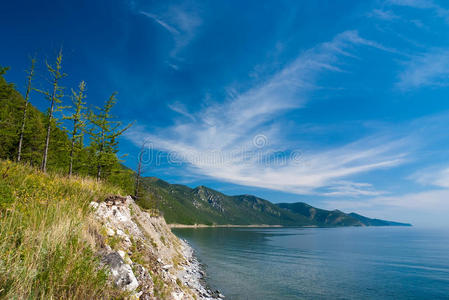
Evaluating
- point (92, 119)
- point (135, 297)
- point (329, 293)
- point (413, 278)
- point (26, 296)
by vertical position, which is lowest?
point (413, 278)

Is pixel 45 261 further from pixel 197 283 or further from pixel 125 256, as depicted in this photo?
pixel 197 283

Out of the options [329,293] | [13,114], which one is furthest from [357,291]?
[13,114]

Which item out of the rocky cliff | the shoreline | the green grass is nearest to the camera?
the green grass

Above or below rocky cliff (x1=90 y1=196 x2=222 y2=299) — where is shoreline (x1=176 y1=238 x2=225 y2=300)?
below

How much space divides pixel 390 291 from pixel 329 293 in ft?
38.2

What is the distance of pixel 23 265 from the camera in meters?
4.35

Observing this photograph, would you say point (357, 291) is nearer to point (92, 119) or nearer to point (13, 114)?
point (92, 119)

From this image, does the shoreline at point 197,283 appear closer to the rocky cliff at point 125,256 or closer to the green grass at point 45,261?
the rocky cliff at point 125,256

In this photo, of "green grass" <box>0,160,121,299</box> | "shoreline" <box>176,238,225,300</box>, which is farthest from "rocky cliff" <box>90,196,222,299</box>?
"shoreline" <box>176,238,225,300</box>

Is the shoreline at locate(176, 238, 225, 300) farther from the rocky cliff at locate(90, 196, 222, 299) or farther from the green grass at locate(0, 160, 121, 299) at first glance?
the green grass at locate(0, 160, 121, 299)

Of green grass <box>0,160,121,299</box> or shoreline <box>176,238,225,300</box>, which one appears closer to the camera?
green grass <box>0,160,121,299</box>

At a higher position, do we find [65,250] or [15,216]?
[15,216]

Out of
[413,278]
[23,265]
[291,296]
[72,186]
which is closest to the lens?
[23,265]

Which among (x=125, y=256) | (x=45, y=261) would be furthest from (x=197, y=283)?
(x=45, y=261)
